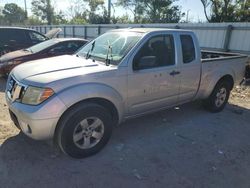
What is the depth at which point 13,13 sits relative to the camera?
2530 inches

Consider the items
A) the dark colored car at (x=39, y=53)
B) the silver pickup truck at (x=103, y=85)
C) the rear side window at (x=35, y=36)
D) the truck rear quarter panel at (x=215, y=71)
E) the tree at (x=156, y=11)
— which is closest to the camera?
the silver pickup truck at (x=103, y=85)

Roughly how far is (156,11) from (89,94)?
29.4 m

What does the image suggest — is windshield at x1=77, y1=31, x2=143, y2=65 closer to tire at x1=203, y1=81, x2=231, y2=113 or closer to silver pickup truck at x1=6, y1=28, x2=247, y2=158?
silver pickup truck at x1=6, y1=28, x2=247, y2=158

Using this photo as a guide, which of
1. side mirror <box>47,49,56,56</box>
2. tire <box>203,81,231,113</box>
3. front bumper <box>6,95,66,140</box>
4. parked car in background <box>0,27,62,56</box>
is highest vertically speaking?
parked car in background <box>0,27,62,56</box>

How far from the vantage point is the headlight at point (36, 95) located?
3098mm

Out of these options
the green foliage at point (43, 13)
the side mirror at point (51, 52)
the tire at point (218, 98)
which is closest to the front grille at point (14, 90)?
the tire at point (218, 98)

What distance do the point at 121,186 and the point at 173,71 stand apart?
220 centimetres

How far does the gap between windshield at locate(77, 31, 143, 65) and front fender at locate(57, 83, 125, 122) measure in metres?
0.50

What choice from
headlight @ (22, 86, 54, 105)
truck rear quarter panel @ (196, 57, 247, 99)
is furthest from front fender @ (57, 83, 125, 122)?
truck rear quarter panel @ (196, 57, 247, 99)

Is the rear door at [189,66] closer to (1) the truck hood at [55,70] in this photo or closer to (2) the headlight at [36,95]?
(1) the truck hood at [55,70]

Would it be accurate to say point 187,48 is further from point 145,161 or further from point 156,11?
point 156,11

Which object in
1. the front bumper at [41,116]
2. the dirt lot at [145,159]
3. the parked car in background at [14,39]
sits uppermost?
the parked car in background at [14,39]

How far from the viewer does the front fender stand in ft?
10.4

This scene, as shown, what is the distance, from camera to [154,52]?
4.16 m
